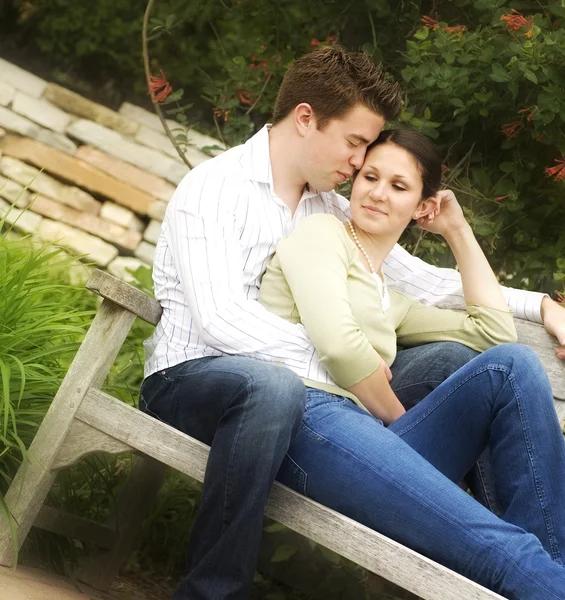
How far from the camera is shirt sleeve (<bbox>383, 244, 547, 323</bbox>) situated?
9.66 feet

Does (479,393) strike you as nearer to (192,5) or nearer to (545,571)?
(545,571)

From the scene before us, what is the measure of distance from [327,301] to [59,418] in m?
0.73

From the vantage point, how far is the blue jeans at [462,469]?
83.5 inches

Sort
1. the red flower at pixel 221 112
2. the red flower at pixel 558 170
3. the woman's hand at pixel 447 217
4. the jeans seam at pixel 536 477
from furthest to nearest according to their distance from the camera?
the red flower at pixel 221 112, the red flower at pixel 558 170, the woman's hand at pixel 447 217, the jeans seam at pixel 536 477

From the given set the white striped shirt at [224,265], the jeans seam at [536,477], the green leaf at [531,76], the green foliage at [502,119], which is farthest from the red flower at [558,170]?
the jeans seam at [536,477]

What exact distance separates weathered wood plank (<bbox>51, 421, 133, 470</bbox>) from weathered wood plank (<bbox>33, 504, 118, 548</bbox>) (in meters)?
0.38

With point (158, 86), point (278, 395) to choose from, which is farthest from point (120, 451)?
point (158, 86)

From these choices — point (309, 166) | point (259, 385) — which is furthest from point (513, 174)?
point (259, 385)

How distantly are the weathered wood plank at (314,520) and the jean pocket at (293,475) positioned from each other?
4cm

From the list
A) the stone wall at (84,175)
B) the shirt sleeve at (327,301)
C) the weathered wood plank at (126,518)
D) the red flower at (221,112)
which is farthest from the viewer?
the stone wall at (84,175)

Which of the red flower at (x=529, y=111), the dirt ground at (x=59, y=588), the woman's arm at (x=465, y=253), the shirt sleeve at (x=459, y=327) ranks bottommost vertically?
the dirt ground at (x=59, y=588)

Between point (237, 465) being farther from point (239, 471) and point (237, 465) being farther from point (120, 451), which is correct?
point (120, 451)

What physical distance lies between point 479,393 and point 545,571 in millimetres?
448

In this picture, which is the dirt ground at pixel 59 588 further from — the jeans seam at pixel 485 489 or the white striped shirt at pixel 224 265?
the jeans seam at pixel 485 489
